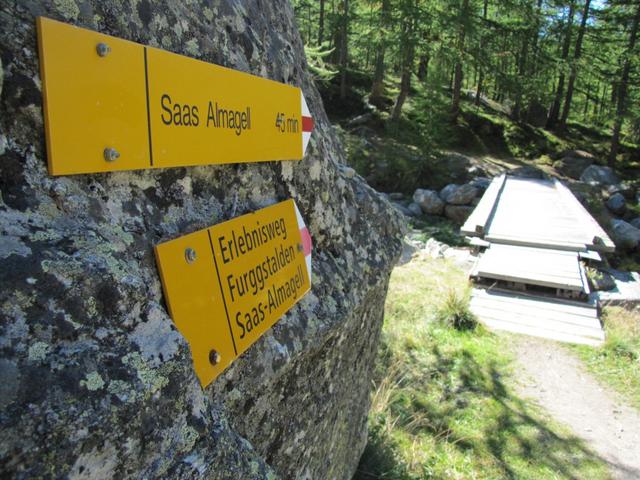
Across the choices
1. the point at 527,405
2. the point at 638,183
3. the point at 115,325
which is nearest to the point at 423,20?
the point at 638,183

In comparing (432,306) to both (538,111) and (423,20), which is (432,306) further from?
(538,111)

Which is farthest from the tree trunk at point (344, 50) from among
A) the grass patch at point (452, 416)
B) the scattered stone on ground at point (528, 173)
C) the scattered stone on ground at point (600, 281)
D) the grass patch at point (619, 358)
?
the grass patch at point (619, 358)

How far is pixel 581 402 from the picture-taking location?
18.6ft

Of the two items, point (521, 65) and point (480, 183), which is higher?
point (521, 65)

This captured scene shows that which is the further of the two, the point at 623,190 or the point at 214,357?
the point at 623,190

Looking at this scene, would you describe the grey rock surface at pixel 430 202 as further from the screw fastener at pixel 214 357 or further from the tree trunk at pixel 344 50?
the screw fastener at pixel 214 357

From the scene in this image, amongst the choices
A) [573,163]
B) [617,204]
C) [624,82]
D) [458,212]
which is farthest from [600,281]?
[624,82]

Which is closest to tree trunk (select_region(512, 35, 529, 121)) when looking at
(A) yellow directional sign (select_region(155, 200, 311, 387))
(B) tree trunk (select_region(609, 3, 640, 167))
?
(B) tree trunk (select_region(609, 3, 640, 167))

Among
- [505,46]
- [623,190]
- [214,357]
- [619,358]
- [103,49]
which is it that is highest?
[505,46]

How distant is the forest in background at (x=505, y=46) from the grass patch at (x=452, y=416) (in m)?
12.4

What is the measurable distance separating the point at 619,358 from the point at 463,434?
3.20 m

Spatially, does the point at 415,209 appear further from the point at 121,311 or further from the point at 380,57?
the point at 121,311

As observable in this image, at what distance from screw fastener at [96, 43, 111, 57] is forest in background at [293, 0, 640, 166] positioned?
1667 centimetres

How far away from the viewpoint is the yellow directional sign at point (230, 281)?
1220mm
